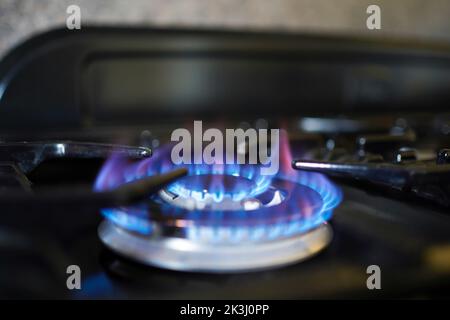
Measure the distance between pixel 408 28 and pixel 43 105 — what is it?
0.67 metres

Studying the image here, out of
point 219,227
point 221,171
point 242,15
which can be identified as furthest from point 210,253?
point 242,15

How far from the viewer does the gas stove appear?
0.34 meters

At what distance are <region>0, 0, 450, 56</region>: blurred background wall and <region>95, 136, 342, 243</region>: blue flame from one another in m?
0.27

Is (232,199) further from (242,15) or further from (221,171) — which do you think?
(242,15)

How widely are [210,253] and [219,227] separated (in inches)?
0.8

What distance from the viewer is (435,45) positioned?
0.85m

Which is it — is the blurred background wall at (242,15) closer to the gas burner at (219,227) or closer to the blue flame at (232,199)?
the blue flame at (232,199)

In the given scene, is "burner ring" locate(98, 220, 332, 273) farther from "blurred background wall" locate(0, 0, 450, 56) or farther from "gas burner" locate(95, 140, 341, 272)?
"blurred background wall" locate(0, 0, 450, 56)

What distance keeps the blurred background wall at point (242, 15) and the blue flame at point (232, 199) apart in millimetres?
271

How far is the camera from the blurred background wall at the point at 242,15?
669mm

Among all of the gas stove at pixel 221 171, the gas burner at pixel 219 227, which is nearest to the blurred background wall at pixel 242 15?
the gas stove at pixel 221 171

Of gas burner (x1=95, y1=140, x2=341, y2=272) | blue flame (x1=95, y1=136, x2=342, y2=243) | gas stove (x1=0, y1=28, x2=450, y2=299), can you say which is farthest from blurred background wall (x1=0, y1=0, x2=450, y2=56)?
gas burner (x1=95, y1=140, x2=341, y2=272)

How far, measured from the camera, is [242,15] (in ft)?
2.58

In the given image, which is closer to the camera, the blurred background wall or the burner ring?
the burner ring
